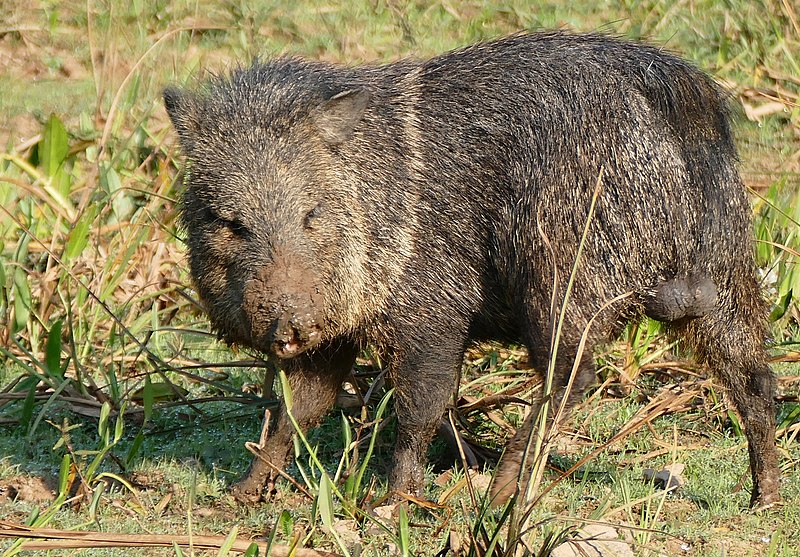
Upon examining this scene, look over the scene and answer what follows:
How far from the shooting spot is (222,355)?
4.88 metres

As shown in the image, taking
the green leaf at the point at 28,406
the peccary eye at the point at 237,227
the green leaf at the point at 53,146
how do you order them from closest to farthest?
the peccary eye at the point at 237,227, the green leaf at the point at 28,406, the green leaf at the point at 53,146

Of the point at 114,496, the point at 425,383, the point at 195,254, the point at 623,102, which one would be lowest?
the point at 114,496

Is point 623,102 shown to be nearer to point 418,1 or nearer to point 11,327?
point 11,327

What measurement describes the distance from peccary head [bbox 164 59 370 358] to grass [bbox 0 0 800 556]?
1.30 feet

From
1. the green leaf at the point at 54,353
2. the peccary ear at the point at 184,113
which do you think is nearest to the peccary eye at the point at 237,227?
the peccary ear at the point at 184,113

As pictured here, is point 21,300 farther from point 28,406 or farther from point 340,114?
point 340,114

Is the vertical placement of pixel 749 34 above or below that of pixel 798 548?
above

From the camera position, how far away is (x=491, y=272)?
11.5 feet

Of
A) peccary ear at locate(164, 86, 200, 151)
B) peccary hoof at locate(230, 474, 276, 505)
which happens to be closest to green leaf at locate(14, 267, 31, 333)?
peccary ear at locate(164, 86, 200, 151)

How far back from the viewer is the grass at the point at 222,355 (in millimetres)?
3352

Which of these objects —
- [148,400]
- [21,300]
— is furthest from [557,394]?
[21,300]

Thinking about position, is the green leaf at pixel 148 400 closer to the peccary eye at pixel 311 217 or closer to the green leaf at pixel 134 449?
the green leaf at pixel 134 449

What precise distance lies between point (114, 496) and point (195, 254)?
2.66 ft

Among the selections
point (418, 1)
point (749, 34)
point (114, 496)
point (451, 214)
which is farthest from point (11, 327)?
point (749, 34)
